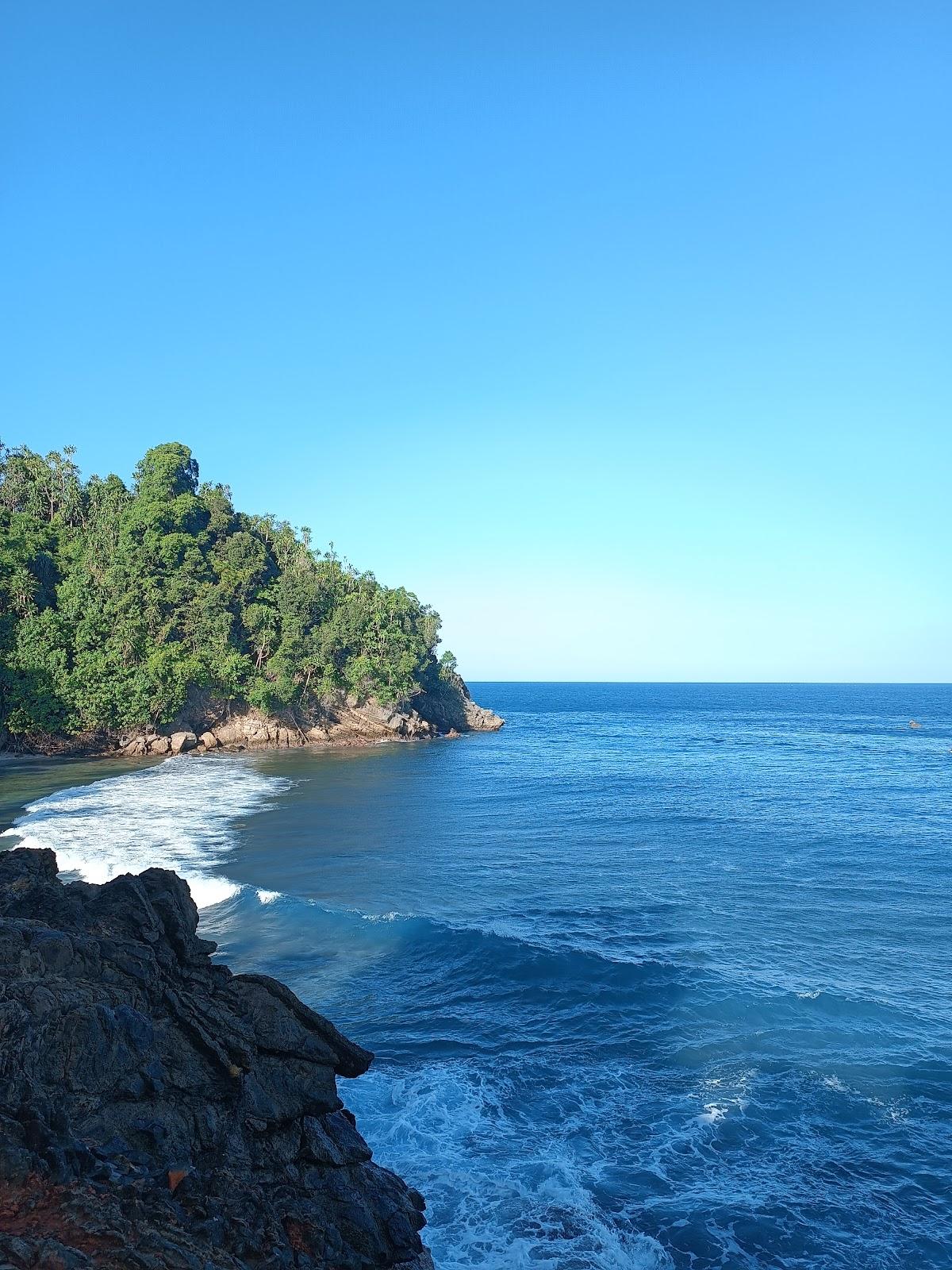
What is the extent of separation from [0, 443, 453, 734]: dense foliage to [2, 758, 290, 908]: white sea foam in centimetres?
1262

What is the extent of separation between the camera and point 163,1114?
9.26m

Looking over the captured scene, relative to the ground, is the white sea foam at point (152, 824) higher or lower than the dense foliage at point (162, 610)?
lower

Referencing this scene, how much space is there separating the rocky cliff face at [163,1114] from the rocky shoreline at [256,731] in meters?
58.4

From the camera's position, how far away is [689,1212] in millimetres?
12922

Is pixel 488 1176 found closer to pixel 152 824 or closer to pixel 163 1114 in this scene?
pixel 163 1114

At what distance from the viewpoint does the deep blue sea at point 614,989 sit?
1304 centimetres

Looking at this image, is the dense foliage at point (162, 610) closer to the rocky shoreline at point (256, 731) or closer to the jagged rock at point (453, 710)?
the rocky shoreline at point (256, 731)

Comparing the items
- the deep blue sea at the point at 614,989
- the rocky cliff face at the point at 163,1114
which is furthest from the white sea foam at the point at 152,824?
the rocky cliff face at the point at 163,1114

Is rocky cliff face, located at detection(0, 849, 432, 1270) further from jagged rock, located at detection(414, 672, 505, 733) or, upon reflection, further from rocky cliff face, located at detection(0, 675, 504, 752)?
jagged rock, located at detection(414, 672, 505, 733)

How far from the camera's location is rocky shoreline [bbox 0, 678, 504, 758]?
66.7 m

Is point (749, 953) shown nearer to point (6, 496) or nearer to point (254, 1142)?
point (254, 1142)

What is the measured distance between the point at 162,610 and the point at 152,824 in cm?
3657

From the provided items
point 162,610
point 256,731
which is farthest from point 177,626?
point 256,731

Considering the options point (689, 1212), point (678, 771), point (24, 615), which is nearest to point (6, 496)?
point (24, 615)
